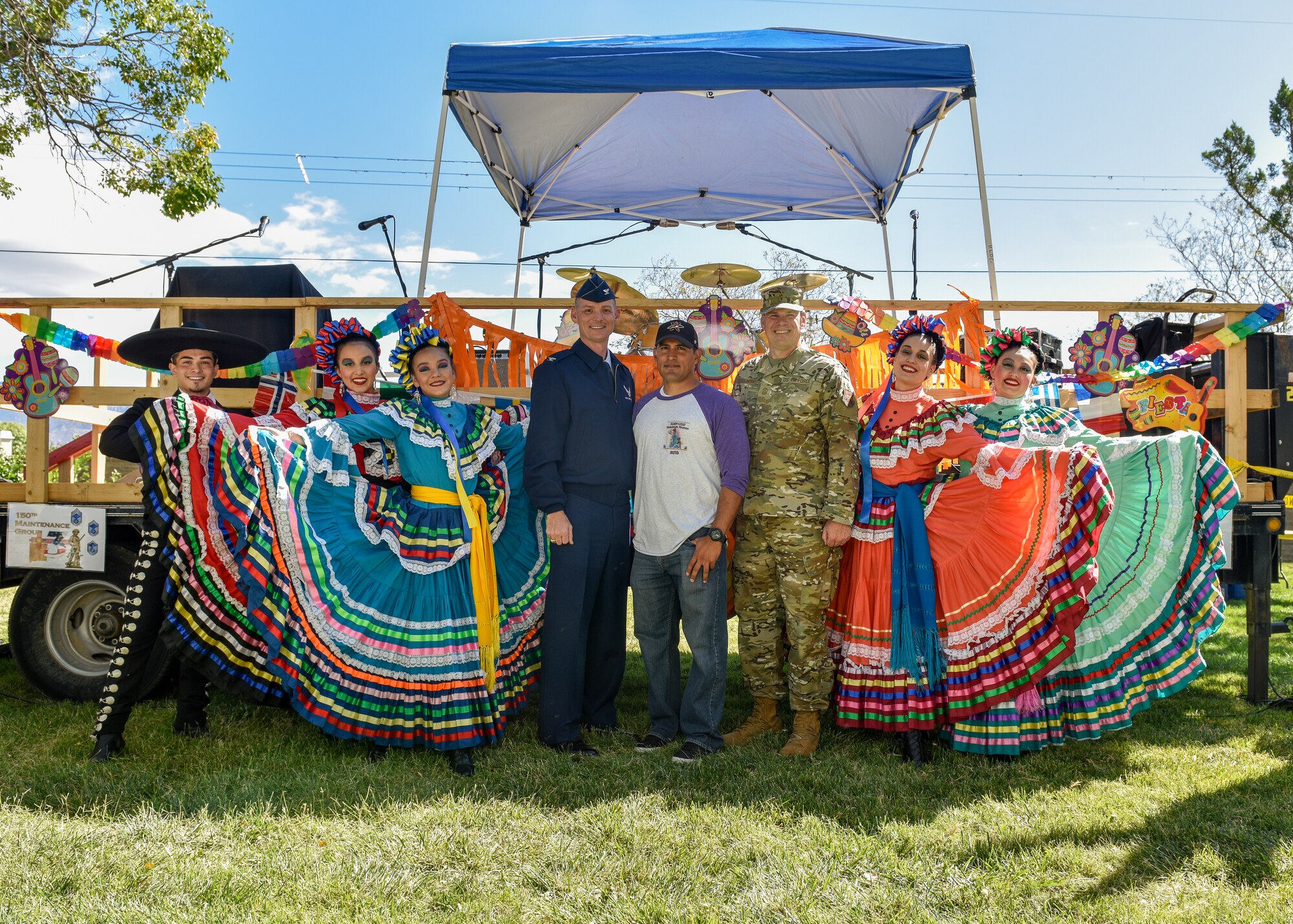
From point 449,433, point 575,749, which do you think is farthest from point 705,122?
point 575,749

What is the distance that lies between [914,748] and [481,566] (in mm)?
1938

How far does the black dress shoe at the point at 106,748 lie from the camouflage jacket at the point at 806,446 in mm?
2770

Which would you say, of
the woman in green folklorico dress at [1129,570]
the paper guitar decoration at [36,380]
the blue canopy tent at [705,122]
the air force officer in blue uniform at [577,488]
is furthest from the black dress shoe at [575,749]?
the paper guitar decoration at [36,380]

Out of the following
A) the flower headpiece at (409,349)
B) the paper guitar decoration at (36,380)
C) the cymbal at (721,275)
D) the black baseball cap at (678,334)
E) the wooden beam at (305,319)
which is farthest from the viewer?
the cymbal at (721,275)

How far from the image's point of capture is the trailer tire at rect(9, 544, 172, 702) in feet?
14.4

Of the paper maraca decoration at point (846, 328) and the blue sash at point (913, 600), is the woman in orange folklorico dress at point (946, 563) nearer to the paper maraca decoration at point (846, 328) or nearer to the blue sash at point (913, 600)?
the blue sash at point (913, 600)

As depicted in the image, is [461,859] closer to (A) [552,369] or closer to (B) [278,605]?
(B) [278,605]

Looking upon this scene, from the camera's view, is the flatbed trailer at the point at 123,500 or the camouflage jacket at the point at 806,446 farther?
the flatbed trailer at the point at 123,500

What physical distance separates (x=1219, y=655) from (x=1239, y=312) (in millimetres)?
2500

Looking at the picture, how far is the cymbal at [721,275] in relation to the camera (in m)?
7.00

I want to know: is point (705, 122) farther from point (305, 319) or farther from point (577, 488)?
point (577, 488)

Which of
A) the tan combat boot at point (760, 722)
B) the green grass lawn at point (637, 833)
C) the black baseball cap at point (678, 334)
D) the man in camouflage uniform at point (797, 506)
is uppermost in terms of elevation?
the black baseball cap at point (678, 334)

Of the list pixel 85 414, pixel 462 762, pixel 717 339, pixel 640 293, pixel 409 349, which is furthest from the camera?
pixel 640 293

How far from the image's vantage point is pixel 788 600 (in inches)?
144
